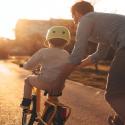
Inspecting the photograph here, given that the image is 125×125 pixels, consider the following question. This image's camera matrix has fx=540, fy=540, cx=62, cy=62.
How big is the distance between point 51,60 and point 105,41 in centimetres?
140

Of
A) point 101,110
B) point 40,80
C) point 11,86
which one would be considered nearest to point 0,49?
point 11,86

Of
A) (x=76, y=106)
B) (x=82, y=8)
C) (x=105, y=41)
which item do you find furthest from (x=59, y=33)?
(x=76, y=106)

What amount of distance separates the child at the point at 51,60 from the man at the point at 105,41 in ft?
2.00

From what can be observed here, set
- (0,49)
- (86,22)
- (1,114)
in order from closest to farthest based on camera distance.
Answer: (86,22) < (1,114) < (0,49)

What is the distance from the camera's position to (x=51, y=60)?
657cm

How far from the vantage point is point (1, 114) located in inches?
427

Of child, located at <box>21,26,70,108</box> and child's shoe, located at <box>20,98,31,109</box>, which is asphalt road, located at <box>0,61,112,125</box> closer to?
child's shoe, located at <box>20,98,31,109</box>

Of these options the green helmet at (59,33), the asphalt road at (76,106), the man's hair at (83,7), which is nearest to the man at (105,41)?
the man's hair at (83,7)

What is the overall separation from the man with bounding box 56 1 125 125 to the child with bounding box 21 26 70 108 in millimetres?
610

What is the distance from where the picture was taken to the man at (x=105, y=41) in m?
4.91

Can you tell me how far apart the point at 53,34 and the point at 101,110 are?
6057 millimetres

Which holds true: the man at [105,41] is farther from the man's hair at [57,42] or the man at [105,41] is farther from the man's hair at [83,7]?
the man's hair at [57,42]

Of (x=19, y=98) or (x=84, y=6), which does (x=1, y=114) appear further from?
(x=84, y=6)

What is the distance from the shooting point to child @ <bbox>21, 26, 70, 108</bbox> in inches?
253
